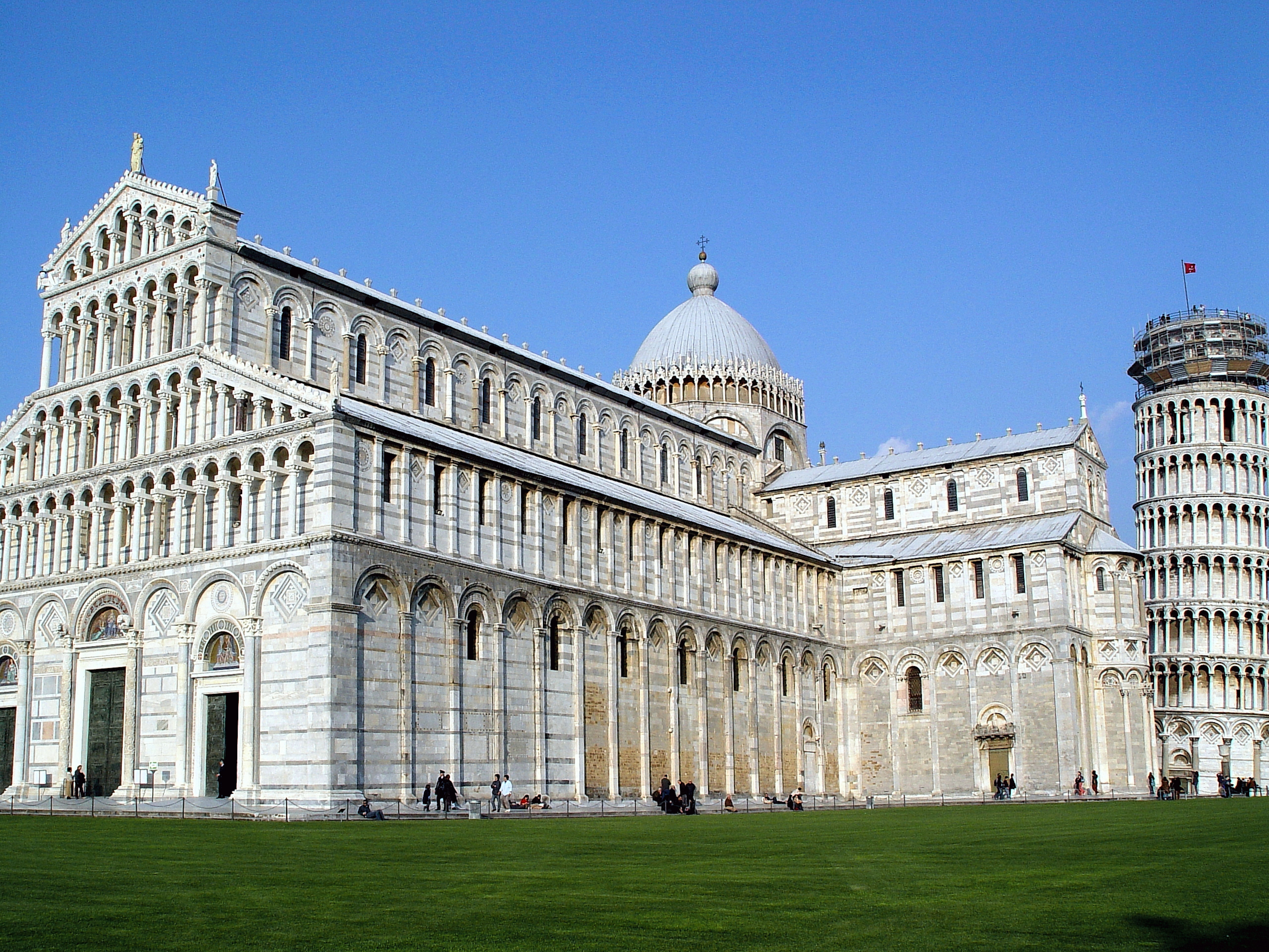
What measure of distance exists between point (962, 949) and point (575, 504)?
36.4m

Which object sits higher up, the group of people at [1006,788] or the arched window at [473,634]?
the arched window at [473,634]

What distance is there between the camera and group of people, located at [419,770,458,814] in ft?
118

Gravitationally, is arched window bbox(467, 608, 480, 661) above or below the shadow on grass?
above

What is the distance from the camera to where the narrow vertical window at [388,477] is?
3838cm

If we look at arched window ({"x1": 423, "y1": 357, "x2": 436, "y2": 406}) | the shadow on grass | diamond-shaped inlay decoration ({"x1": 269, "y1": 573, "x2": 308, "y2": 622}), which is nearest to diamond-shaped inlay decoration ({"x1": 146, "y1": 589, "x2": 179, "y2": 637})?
diamond-shaped inlay decoration ({"x1": 269, "y1": 573, "x2": 308, "y2": 622})

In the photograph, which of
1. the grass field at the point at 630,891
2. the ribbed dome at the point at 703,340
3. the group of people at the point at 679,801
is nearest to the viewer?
the grass field at the point at 630,891

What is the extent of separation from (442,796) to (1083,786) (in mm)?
30834

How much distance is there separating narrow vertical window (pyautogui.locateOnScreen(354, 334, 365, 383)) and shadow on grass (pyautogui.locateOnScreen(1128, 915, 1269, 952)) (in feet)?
127

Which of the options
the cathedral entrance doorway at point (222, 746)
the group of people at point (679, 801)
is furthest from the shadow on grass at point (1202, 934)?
the cathedral entrance doorway at point (222, 746)

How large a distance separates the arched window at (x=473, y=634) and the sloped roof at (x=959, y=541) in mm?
27926

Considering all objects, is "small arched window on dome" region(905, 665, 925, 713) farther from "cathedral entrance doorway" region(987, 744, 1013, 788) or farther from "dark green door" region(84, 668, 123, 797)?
"dark green door" region(84, 668, 123, 797)

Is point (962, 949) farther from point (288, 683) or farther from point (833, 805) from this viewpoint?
point (833, 805)

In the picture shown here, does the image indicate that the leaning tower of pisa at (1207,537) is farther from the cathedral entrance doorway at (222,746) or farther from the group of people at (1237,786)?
the cathedral entrance doorway at (222,746)

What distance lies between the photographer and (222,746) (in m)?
37.8
